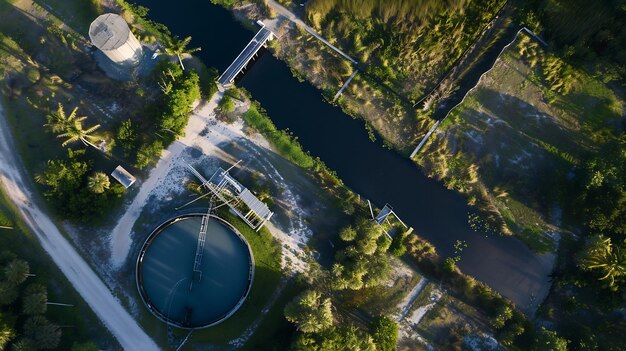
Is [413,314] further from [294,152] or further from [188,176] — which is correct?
[188,176]

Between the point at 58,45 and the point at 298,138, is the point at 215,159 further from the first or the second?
the point at 58,45

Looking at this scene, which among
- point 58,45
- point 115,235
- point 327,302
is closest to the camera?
point 327,302

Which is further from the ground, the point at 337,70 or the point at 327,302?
the point at 337,70

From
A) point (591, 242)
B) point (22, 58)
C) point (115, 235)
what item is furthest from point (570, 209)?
point (22, 58)

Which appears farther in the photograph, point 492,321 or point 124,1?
point 124,1

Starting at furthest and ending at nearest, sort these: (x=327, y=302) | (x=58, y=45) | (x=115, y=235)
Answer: (x=58, y=45) < (x=115, y=235) < (x=327, y=302)

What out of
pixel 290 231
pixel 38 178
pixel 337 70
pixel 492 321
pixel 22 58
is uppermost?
pixel 337 70

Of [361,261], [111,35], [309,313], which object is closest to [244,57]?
[111,35]
